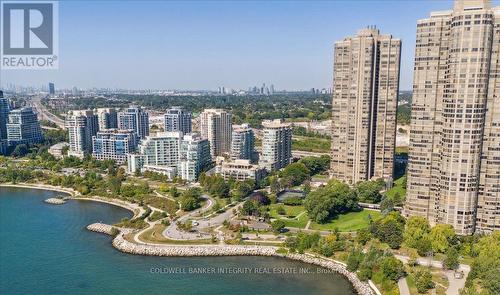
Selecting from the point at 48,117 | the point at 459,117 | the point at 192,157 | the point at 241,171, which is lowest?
the point at 241,171

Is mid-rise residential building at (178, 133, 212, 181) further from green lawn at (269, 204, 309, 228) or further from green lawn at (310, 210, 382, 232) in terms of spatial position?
green lawn at (310, 210, 382, 232)

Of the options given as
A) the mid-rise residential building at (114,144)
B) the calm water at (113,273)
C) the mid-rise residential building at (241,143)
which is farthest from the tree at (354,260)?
the mid-rise residential building at (114,144)

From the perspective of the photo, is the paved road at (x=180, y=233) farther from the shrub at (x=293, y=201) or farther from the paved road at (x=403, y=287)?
the paved road at (x=403, y=287)

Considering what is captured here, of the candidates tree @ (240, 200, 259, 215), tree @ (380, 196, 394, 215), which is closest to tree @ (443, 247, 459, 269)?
tree @ (380, 196, 394, 215)

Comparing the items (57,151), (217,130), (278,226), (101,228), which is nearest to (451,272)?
(278,226)

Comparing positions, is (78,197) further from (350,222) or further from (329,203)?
(350,222)

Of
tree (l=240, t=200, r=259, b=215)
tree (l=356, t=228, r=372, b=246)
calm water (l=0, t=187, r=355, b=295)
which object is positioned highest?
tree (l=240, t=200, r=259, b=215)
